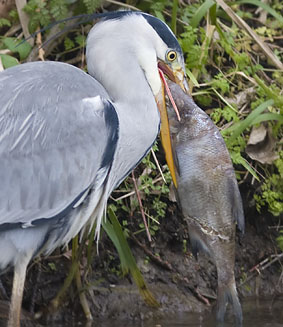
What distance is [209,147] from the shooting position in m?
A: 4.25

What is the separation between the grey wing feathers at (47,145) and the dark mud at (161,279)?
82 centimetres

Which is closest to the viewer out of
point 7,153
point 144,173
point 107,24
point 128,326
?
point 7,153

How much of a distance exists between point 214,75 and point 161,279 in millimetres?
1504

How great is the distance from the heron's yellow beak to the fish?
0.05 metres

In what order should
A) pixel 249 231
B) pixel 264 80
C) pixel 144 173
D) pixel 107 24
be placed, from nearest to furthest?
pixel 107 24 < pixel 144 173 < pixel 249 231 < pixel 264 80

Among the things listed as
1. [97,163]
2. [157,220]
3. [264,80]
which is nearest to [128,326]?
[157,220]

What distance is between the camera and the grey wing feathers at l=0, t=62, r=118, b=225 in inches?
Result: 159

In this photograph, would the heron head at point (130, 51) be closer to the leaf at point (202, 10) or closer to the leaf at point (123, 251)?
the leaf at point (123, 251)

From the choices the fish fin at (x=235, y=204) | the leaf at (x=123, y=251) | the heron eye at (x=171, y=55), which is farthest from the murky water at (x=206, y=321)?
the heron eye at (x=171, y=55)

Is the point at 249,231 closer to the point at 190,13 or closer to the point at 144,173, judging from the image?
the point at 144,173

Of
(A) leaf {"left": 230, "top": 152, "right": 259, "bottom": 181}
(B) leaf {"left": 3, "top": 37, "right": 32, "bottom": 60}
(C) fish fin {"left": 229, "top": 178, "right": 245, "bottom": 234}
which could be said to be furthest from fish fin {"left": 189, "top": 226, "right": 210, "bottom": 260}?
(B) leaf {"left": 3, "top": 37, "right": 32, "bottom": 60}

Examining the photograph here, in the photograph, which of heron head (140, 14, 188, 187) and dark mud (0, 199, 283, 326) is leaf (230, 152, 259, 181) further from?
heron head (140, 14, 188, 187)

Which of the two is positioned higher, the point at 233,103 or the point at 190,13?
the point at 190,13

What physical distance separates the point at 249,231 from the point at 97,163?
1.75 meters
